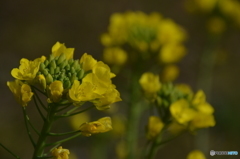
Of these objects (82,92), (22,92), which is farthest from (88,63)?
(22,92)

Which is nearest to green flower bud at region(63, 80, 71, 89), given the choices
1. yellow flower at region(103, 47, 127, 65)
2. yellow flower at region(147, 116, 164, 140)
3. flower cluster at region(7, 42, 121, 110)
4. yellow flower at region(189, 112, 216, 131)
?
flower cluster at region(7, 42, 121, 110)

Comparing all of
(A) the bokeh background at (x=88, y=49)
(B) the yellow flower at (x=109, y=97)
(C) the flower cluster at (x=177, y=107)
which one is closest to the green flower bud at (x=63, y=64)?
(B) the yellow flower at (x=109, y=97)

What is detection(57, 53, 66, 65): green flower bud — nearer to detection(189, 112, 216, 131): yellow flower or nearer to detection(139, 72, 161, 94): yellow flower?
detection(139, 72, 161, 94): yellow flower

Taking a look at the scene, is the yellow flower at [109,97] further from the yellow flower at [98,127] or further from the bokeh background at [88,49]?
the bokeh background at [88,49]

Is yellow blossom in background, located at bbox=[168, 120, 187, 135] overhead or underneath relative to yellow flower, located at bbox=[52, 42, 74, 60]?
underneath

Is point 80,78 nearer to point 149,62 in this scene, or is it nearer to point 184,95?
point 184,95

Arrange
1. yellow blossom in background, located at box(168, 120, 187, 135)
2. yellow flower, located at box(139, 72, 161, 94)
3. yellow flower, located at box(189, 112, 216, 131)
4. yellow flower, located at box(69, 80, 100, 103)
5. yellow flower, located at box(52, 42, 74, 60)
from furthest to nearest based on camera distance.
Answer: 1. yellow blossom in background, located at box(168, 120, 187, 135)
2. yellow flower, located at box(139, 72, 161, 94)
3. yellow flower, located at box(189, 112, 216, 131)
4. yellow flower, located at box(52, 42, 74, 60)
5. yellow flower, located at box(69, 80, 100, 103)

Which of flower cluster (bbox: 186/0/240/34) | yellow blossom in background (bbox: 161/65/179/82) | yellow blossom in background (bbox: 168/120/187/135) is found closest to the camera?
yellow blossom in background (bbox: 168/120/187/135)
